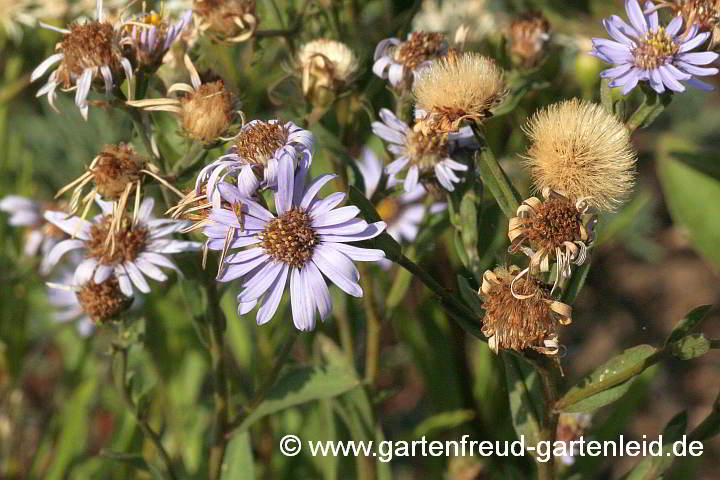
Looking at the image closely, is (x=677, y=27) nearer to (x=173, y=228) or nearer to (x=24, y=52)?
(x=173, y=228)

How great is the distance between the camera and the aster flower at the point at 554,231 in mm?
907

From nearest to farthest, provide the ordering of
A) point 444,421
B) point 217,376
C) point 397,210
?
1. point 217,376
2. point 444,421
3. point 397,210

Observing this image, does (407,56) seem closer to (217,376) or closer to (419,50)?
(419,50)

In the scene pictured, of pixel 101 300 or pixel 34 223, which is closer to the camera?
pixel 101 300

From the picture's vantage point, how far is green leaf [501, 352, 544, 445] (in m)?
1.09

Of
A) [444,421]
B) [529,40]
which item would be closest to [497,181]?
[529,40]

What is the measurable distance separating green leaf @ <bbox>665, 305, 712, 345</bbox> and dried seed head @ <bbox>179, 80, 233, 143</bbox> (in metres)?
0.63

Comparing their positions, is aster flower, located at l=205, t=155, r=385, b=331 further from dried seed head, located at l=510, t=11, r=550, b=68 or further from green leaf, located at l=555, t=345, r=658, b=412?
dried seed head, located at l=510, t=11, r=550, b=68

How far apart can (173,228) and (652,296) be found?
2.07 metres

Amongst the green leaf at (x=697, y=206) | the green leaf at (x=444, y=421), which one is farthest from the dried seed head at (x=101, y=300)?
the green leaf at (x=697, y=206)

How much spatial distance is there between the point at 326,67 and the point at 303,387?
49 cm

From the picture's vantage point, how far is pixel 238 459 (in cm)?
130

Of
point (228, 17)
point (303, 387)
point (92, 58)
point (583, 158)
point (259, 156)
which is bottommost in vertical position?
point (303, 387)

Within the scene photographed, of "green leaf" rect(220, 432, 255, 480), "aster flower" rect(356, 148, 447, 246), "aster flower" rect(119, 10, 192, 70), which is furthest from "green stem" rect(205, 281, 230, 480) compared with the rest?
"aster flower" rect(356, 148, 447, 246)
